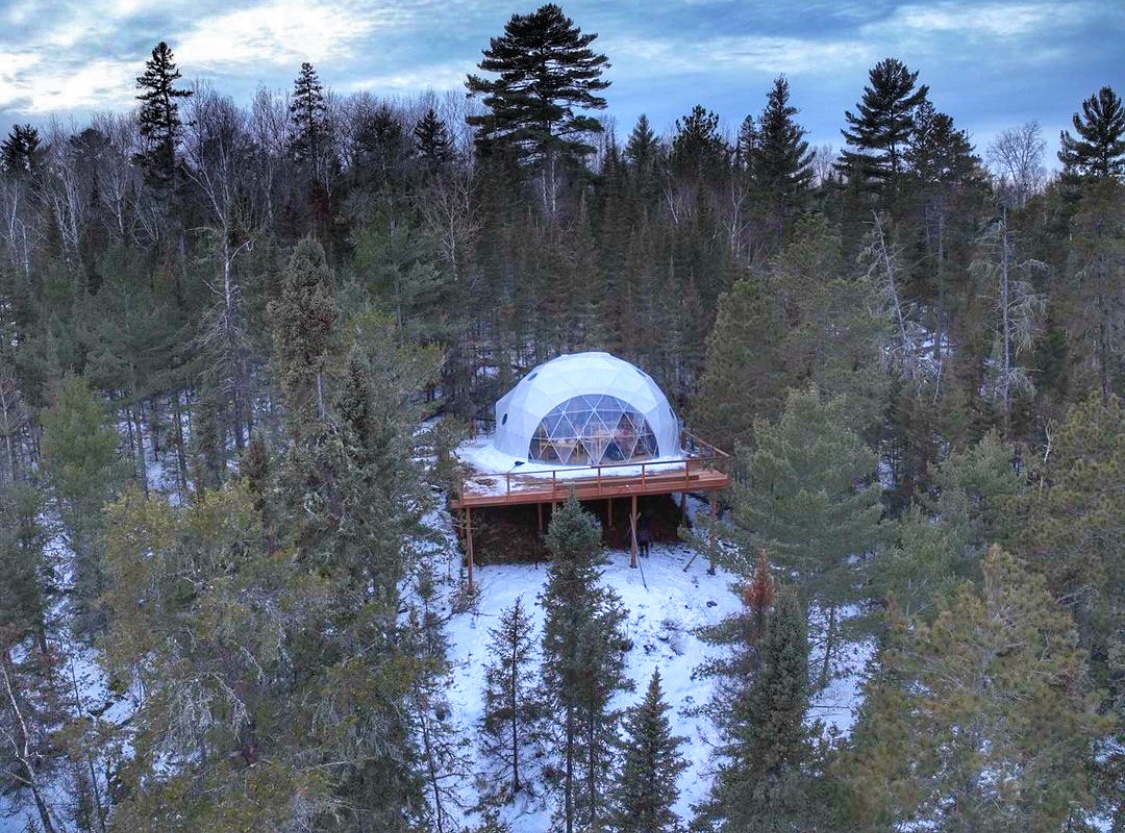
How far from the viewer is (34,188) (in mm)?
53062

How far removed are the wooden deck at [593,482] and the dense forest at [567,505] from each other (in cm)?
116

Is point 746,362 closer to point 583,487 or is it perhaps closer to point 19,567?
point 583,487

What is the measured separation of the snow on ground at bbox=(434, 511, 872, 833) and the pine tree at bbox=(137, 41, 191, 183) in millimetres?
36362

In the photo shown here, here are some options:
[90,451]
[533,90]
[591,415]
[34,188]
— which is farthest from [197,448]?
[34,188]

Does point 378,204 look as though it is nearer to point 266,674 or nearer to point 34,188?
point 266,674

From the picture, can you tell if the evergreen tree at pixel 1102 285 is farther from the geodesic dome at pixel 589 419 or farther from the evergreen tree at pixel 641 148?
the evergreen tree at pixel 641 148

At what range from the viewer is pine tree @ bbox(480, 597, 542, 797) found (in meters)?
18.2

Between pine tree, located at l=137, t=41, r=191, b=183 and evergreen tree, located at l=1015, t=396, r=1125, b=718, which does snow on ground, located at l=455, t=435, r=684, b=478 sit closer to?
evergreen tree, located at l=1015, t=396, r=1125, b=718

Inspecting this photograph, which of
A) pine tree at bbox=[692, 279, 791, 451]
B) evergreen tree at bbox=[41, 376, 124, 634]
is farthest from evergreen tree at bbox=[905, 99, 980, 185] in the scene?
evergreen tree at bbox=[41, 376, 124, 634]

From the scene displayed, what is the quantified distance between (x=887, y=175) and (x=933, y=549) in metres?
32.0

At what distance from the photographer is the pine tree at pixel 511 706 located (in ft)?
59.6

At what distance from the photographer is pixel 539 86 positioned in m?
47.2

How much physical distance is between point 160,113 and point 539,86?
75.0 feet

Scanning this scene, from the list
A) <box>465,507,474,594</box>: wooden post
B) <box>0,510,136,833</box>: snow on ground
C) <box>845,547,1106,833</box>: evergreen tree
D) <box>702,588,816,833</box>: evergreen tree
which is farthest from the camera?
<box>465,507,474,594</box>: wooden post
